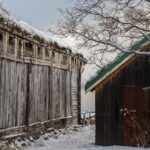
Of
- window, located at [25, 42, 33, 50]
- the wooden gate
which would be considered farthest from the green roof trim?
window, located at [25, 42, 33, 50]

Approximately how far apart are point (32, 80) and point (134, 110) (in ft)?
13.4

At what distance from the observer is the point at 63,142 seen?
57.1 feet

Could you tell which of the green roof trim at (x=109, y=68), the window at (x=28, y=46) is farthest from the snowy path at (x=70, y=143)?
the window at (x=28, y=46)

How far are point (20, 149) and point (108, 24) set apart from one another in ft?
16.2

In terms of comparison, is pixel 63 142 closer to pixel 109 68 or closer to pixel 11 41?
pixel 109 68

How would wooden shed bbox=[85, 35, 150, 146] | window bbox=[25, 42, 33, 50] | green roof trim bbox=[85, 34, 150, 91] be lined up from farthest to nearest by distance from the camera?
window bbox=[25, 42, 33, 50], wooden shed bbox=[85, 35, 150, 146], green roof trim bbox=[85, 34, 150, 91]

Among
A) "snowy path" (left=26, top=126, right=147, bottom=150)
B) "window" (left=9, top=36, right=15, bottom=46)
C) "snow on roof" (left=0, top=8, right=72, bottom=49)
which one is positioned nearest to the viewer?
"snow on roof" (left=0, top=8, right=72, bottom=49)

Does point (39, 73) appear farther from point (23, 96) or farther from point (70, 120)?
point (70, 120)

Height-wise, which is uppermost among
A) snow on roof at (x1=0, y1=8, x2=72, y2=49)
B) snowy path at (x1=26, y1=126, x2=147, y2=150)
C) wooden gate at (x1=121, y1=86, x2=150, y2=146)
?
snow on roof at (x1=0, y1=8, x2=72, y2=49)

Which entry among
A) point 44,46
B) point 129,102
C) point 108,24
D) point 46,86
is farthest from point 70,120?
point 108,24

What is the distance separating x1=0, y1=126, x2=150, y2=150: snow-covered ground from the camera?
1524cm

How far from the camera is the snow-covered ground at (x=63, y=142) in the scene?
50.0 ft

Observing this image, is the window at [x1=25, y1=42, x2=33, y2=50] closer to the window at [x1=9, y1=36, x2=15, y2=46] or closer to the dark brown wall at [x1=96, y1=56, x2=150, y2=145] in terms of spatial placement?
the window at [x1=9, y1=36, x2=15, y2=46]

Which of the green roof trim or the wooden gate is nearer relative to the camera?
the green roof trim
